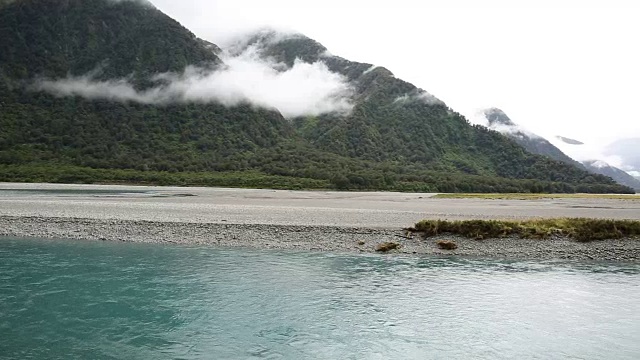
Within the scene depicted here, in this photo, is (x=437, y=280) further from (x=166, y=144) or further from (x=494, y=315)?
(x=166, y=144)

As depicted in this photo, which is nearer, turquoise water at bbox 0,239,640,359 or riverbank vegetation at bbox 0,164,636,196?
turquoise water at bbox 0,239,640,359

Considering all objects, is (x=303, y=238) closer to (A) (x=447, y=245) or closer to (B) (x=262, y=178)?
(A) (x=447, y=245)

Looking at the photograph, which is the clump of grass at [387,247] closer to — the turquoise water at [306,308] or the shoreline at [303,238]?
the shoreline at [303,238]

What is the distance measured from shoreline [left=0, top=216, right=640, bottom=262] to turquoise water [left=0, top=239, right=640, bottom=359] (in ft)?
9.20

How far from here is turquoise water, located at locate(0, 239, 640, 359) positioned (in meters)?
14.4

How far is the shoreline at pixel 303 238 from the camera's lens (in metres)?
31.5

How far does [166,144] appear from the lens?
191m

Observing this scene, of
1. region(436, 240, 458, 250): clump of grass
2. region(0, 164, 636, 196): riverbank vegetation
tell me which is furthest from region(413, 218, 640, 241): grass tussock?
region(0, 164, 636, 196): riverbank vegetation

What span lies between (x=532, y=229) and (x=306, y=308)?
23.2 metres

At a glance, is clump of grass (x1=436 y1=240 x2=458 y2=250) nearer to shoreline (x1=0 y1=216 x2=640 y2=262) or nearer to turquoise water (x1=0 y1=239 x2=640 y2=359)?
shoreline (x1=0 y1=216 x2=640 y2=262)

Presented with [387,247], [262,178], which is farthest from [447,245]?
[262,178]

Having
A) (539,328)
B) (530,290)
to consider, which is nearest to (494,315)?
(539,328)

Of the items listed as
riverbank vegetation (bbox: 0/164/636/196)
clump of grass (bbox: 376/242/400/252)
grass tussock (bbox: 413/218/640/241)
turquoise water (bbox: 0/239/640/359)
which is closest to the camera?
turquoise water (bbox: 0/239/640/359)

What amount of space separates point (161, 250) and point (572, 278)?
2406 cm
